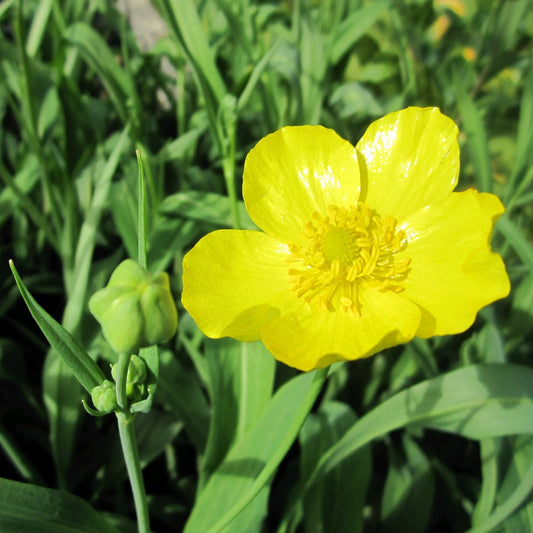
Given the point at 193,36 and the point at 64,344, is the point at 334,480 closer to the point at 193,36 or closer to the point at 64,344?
the point at 64,344

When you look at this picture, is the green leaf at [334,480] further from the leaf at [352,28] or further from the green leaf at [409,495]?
the leaf at [352,28]

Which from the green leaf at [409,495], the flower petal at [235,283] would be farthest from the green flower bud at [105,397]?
the green leaf at [409,495]

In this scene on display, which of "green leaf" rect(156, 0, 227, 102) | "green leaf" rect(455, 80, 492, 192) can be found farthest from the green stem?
"green leaf" rect(455, 80, 492, 192)

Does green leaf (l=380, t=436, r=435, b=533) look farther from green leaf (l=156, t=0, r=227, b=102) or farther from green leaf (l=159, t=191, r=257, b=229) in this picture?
green leaf (l=156, t=0, r=227, b=102)

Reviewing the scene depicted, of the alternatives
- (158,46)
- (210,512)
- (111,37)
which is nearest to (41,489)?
(210,512)

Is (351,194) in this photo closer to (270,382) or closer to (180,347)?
(270,382)
